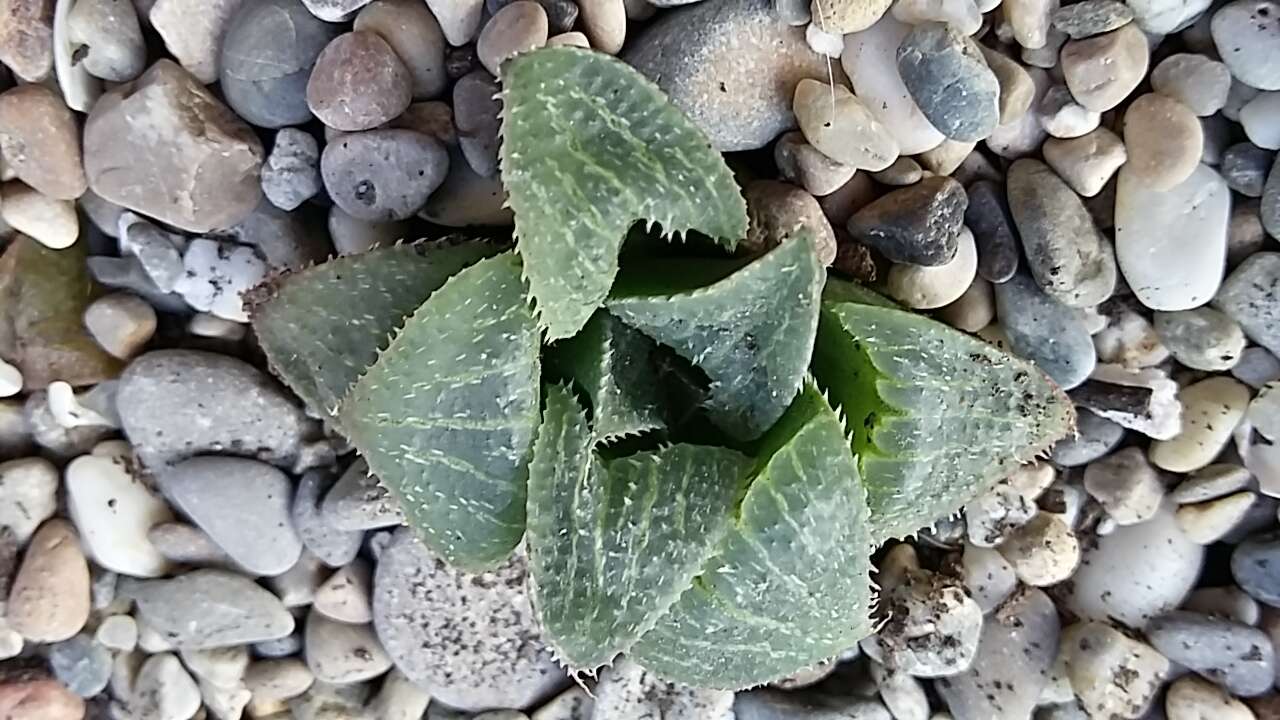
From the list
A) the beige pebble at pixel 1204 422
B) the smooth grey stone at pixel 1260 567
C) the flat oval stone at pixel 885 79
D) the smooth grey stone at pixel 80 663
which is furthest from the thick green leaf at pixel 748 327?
the smooth grey stone at pixel 80 663

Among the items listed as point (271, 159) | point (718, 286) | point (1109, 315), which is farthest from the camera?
point (1109, 315)

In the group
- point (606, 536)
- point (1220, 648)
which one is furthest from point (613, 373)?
point (1220, 648)

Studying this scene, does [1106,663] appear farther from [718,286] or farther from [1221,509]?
[718,286]

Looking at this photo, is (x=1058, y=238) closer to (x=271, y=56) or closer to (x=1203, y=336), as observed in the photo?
(x=1203, y=336)

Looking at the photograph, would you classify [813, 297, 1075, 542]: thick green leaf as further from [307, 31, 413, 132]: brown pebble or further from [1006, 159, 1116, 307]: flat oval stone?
[307, 31, 413, 132]: brown pebble

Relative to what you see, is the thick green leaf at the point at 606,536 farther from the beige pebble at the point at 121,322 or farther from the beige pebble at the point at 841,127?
the beige pebble at the point at 121,322

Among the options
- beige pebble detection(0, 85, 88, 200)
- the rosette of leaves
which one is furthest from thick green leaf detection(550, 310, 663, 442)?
beige pebble detection(0, 85, 88, 200)

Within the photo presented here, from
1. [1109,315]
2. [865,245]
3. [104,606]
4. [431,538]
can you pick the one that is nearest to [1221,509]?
[1109,315]

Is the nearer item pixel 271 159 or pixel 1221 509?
pixel 271 159

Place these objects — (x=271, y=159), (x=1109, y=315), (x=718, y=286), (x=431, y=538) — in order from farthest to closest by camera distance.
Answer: (x=1109, y=315), (x=271, y=159), (x=431, y=538), (x=718, y=286)
